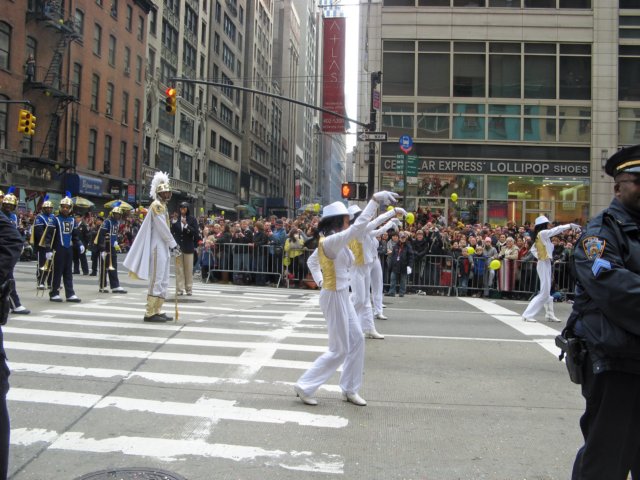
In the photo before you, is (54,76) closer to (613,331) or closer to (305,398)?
(305,398)

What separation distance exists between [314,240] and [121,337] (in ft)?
12.6

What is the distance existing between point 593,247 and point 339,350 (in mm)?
2973

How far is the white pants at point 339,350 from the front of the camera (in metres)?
5.33

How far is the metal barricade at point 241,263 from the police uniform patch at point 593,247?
1450 centimetres

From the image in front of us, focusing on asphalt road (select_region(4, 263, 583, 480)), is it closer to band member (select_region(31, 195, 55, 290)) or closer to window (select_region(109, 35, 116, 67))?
band member (select_region(31, 195, 55, 290))

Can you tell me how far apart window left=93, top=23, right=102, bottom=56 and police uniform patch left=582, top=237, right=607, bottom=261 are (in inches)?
1568

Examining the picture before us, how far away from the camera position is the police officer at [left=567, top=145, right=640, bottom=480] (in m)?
2.66

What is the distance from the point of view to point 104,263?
1338 cm

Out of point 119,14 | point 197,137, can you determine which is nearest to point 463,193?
point 119,14

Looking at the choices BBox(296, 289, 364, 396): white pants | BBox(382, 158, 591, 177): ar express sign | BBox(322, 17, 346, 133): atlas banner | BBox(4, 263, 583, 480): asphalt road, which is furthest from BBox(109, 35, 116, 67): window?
BBox(296, 289, 364, 396): white pants

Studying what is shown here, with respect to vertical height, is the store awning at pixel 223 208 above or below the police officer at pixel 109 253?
above

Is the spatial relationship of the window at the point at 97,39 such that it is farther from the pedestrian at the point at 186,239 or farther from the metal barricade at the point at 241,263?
the pedestrian at the point at 186,239

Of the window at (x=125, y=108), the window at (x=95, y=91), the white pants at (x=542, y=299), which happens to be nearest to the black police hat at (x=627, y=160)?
the white pants at (x=542, y=299)

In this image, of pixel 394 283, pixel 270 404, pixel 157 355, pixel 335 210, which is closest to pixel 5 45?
pixel 394 283
